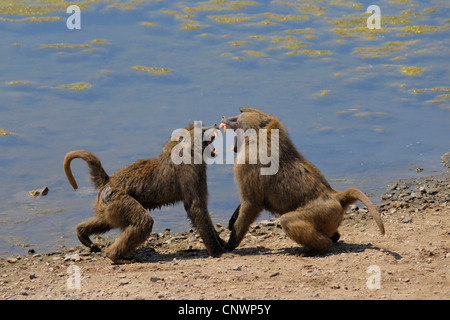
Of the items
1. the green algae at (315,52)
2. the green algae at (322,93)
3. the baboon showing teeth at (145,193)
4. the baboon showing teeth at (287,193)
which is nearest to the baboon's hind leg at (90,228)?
the baboon showing teeth at (145,193)

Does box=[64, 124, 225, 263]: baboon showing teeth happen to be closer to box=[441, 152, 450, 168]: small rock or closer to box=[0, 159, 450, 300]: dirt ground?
box=[0, 159, 450, 300]: dirt ground

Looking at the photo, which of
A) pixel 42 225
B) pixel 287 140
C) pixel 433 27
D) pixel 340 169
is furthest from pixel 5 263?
pixel 433 27

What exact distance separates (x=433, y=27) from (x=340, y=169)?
841 centimetres

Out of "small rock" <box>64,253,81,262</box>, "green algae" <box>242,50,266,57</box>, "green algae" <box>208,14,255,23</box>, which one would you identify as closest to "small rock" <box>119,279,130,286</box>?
"small rock" <box>64,253,81,262</box>

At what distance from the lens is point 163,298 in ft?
22.9

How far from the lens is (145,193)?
8570mm

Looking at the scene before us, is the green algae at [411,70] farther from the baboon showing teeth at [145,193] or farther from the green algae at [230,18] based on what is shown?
the baboon showing teeth at [145,193]

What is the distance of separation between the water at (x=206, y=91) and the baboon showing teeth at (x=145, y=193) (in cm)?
143

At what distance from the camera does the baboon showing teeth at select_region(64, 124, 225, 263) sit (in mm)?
8305

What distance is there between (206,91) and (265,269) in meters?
6.96

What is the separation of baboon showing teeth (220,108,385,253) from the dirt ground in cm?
28

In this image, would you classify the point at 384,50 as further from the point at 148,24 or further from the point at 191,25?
the point at 148,24

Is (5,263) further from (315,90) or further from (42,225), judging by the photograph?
(315,90)

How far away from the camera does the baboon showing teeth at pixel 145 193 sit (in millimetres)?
8305
